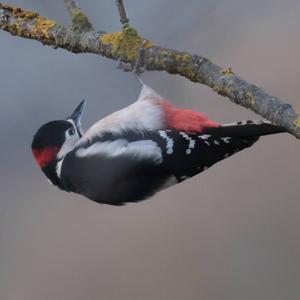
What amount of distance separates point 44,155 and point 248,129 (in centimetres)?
25

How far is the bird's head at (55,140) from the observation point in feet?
2.57

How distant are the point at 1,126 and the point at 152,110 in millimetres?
247

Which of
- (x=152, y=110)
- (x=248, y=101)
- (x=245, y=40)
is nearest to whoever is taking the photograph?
(x=248, y=101)

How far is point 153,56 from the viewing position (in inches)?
27.6

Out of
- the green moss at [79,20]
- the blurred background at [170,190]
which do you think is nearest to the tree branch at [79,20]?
the green moss at [79,20]

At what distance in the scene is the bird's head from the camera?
2.57ft

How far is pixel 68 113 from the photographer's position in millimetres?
818

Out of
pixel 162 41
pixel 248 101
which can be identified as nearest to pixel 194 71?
pixel 248 101

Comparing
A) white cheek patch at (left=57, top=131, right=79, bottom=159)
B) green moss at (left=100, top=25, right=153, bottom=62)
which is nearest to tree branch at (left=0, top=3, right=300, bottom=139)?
green moss at (left=100, top=25, right=153, bottom=62)

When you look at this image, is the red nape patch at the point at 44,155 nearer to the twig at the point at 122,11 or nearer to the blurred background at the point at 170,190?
the blurred background at the point at 170,190

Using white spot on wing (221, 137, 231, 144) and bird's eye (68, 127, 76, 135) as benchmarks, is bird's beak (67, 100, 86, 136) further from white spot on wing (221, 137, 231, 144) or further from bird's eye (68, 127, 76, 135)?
white spot on wing (221, 137, 231, 144)

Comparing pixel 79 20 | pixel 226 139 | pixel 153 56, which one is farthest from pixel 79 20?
pixel 226 139

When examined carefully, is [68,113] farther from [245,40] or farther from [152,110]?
[245,40]

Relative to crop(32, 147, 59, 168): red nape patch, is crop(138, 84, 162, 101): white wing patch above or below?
above
